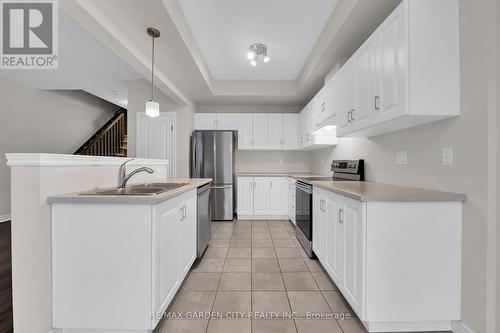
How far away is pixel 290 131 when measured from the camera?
15.7 feet

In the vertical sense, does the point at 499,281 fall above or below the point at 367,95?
below

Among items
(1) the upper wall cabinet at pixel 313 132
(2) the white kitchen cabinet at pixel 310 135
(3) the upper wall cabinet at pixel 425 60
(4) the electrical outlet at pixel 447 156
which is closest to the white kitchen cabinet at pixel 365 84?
(3) the upper wall cabinet at pixel 425 60

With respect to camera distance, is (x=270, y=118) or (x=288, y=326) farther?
(x=270, y=118)

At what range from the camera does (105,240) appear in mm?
1354

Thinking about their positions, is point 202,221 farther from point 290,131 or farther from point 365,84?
point 290,131

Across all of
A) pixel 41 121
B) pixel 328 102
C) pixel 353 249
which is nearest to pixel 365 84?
pixel 328 102

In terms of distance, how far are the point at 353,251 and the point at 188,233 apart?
56.9 inches

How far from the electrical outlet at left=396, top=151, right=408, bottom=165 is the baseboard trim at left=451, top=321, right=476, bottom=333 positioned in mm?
1155

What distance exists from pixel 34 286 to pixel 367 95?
108 inches

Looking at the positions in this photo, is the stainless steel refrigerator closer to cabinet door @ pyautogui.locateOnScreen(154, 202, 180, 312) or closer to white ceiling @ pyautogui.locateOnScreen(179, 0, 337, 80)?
white ceiling @ pyautogui.locateOnScreen(179, 0, 337, 80)

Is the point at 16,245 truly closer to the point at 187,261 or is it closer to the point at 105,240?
the point at 105,240

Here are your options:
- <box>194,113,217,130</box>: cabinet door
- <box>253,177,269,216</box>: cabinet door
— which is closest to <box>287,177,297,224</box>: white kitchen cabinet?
<box>253,177,269,216</box>: cabinet door

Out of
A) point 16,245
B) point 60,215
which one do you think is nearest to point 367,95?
point 60,215

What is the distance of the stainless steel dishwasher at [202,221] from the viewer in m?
2.49
